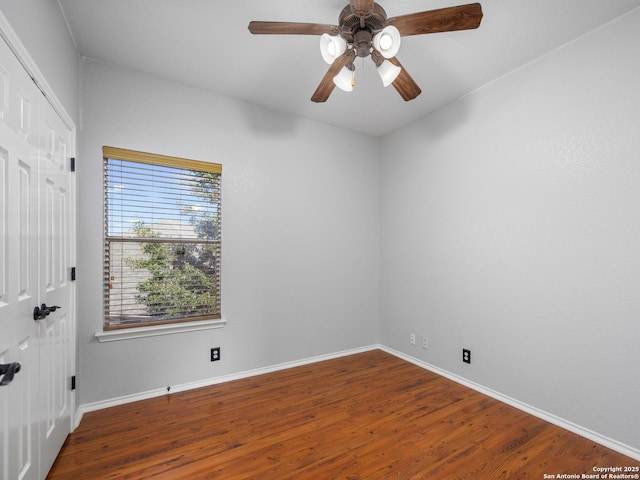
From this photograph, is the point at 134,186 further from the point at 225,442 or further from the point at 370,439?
the point at 370,439

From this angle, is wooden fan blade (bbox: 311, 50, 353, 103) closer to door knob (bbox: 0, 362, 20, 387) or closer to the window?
the window

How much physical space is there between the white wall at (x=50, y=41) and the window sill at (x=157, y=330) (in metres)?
1.67

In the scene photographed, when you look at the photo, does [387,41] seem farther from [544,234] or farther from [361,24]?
[544,234]

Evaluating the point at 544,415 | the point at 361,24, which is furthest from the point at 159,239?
the point at 544,415

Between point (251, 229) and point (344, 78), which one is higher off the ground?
point (344, 78)

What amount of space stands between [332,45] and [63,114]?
70.0 inches

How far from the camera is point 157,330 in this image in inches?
103

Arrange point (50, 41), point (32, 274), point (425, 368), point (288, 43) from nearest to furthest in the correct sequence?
point (32, 274), point (50, 41), point (288, 43), point (425, 368)

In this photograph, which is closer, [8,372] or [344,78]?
[8,372]

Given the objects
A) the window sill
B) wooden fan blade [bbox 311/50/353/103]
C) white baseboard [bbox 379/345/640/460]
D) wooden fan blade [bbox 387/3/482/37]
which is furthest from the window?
white baseboard [bbox 379/345/640/460]

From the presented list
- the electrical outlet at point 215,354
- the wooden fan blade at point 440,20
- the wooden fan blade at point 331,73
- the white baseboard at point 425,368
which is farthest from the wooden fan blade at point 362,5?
the white baseboard at point 425,368

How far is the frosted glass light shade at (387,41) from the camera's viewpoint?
5.15 ft

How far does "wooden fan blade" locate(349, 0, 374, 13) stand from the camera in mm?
1485

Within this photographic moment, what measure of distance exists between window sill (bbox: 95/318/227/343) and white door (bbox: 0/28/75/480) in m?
0.39
